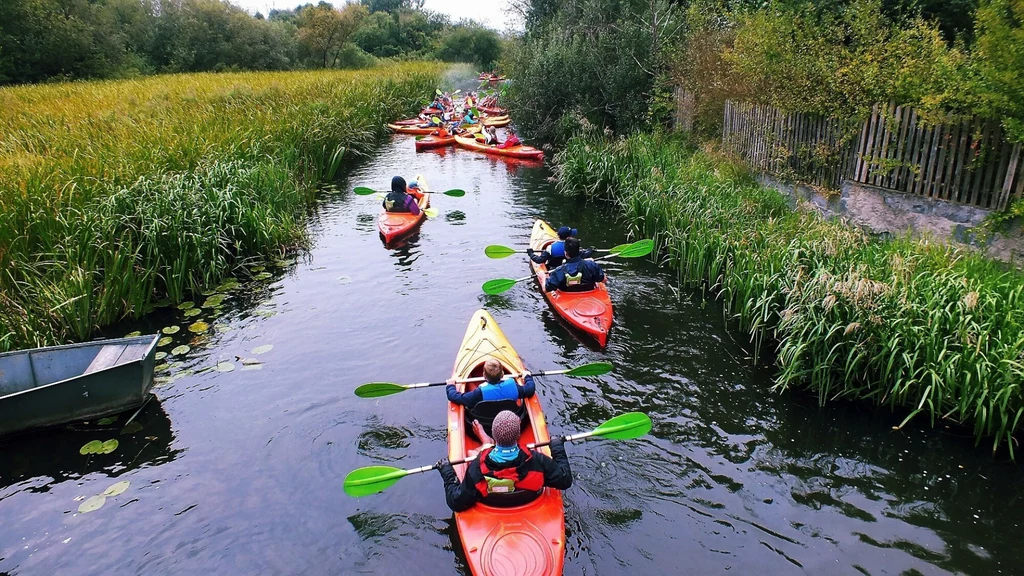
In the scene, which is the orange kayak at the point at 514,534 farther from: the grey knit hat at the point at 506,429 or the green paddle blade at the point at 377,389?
the green paddle blade at the point at 377,389

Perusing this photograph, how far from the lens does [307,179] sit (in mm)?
13461

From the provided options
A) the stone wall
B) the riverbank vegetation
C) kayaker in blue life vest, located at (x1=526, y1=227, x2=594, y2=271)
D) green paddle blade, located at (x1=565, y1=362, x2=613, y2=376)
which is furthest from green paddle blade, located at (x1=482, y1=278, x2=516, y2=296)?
the riverbank vegetation

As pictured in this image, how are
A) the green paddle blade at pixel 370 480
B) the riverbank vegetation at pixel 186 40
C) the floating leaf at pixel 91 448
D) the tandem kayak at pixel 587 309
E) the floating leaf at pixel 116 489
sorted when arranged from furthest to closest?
the riverbank vegetation at pixel 186 40 < the tandem kayak at pixel 587 309 < the floating leaf at pixel 91 448 < the floating leaf at pixel 116 489 < the green paddle blade at pixel 370 480

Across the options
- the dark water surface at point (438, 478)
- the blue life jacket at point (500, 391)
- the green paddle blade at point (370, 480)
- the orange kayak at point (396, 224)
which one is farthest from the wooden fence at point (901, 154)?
the green paddle blade at point (370, 480)

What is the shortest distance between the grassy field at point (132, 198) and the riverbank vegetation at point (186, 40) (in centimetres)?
1347

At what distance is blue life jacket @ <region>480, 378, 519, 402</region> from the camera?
16.7ft

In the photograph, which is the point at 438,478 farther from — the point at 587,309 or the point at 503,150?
the point at 503,150

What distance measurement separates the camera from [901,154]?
7.91 meters

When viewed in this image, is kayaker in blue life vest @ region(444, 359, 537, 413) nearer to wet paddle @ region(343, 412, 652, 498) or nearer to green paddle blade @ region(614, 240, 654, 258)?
wet paddle @ region(343, 412, 652, 498)

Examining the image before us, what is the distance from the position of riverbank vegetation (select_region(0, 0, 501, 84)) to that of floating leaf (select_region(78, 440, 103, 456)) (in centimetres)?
2541

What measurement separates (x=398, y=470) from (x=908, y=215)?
7.33 meters

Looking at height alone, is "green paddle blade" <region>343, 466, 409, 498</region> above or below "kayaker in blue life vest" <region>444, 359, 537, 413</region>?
below

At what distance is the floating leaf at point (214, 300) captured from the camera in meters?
8.01

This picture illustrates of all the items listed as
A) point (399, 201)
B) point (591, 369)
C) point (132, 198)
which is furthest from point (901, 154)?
point (132, 198)
